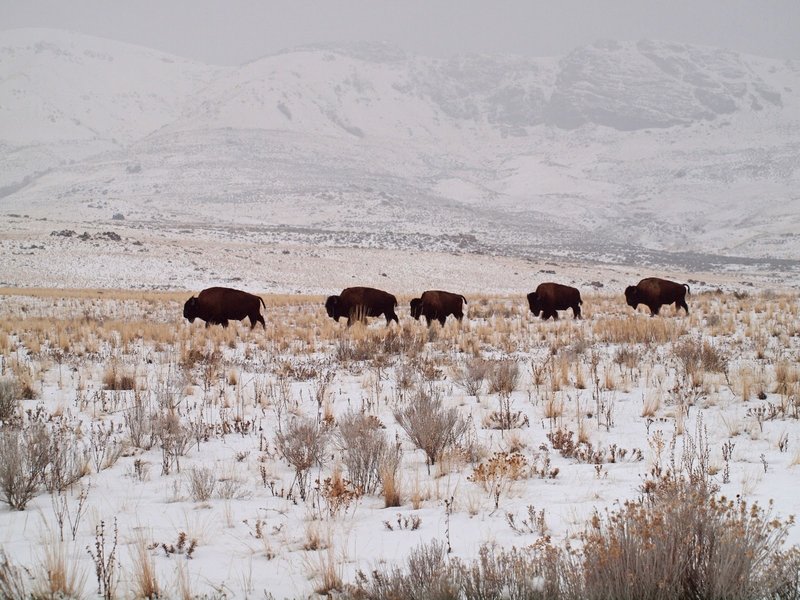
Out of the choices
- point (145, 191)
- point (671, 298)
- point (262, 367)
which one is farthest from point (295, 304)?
point (145, 191)

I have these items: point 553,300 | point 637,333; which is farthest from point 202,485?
point 553,300

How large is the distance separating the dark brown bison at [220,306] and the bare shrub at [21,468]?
11206mm

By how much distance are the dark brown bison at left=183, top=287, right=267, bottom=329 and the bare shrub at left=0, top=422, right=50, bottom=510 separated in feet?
36.8

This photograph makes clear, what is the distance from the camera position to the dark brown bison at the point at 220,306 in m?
15.6

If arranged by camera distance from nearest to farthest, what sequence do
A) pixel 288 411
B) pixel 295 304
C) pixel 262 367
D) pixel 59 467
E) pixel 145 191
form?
pixel 59 467 < pixel 288 411 < pixel 262 367 < pixel 295 304 < pixel 145 191

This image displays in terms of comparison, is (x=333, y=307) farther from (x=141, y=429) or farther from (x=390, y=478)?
(x=390, y=478)

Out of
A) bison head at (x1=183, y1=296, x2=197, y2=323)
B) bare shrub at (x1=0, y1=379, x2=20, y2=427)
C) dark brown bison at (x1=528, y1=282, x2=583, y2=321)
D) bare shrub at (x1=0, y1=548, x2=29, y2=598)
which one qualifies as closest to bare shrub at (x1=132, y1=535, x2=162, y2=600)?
bare shrub at (x1=0, y1=548, x2=29, y2=598)

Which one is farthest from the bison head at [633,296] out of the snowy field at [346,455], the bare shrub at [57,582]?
the bare shrub at [57,582]

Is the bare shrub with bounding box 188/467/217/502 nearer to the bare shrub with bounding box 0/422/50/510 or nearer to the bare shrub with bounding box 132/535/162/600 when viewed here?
the bare shrub with bounding box 0/422/50/510

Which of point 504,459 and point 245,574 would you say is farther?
point 504,459

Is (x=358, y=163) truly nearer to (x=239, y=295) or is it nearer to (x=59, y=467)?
(x=239, y=295)

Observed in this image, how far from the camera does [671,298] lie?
58.7 feet

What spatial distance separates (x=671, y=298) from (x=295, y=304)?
15363 millimetres

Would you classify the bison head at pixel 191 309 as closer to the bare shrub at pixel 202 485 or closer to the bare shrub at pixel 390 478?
the bare shrub at pixel 202 485
